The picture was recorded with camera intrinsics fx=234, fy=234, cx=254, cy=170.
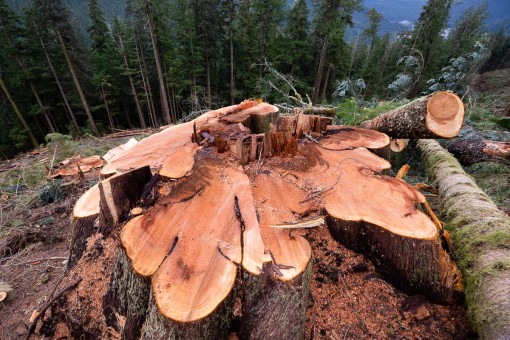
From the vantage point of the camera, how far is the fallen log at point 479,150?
3.45 metres

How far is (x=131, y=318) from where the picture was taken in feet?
4.26

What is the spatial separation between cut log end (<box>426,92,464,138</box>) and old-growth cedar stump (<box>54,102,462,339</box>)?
61 centimetres

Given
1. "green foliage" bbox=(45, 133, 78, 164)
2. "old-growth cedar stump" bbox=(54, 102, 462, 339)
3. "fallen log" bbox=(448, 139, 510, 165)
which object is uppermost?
"old-growth cedar stump" bbox=(54, 102, 462, 339)

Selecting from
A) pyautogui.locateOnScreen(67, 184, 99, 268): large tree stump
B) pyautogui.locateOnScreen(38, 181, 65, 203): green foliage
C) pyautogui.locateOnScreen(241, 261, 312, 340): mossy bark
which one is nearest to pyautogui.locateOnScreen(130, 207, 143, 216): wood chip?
pyautogui.locateOnScreen(67, 184, 99, 268): large tree stump

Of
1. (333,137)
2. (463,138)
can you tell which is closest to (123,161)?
(333,137)

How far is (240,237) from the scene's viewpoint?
3.89ft

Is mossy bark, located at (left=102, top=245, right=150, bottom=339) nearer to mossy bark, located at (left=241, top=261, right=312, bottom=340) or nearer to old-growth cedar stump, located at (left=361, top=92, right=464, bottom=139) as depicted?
mossy bark, located at (left=241, top=261, right=312, bottom=340)

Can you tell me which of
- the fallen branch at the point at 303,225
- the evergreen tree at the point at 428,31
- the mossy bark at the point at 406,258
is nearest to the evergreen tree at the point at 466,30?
the evergreen tree at the point at 428,31

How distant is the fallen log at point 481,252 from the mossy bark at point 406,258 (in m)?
0.12

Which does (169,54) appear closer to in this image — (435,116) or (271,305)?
(435,116)

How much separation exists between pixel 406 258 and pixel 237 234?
0.97 m

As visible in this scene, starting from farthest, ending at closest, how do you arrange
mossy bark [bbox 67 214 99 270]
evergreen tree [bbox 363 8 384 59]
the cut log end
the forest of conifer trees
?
evergreen tree [bbox 363 8 384 59]
the forest of conifer trees
the cut log end
mossy bark [bbox 67 214 99 270]

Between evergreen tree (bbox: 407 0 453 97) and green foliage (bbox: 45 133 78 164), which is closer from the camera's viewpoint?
green foliage (bbox: 45 133 78 164)

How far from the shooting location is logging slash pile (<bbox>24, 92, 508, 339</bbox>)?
3.51ft
